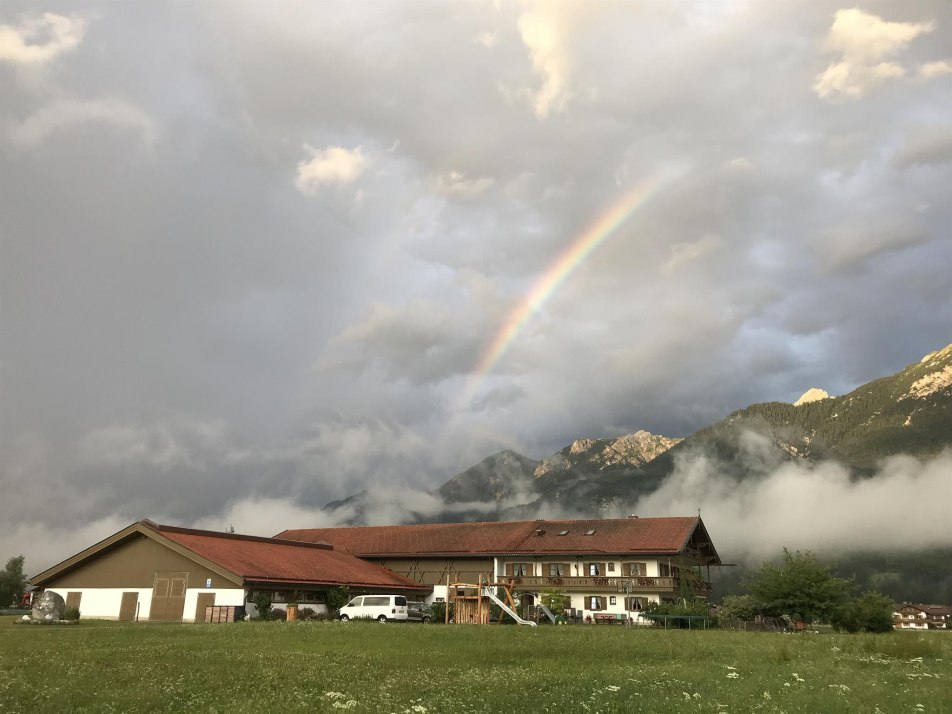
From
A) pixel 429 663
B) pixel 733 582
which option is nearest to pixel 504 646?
pixel 429 663

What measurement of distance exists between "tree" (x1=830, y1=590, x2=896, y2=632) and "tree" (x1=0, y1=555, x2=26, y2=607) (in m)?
114

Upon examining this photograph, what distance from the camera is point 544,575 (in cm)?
6644

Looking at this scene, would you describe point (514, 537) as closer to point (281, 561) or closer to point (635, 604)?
point (635, 604)

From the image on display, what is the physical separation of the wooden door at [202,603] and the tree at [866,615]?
40.6 m

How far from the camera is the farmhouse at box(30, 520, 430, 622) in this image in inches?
1944

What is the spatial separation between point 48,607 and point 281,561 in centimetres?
1689

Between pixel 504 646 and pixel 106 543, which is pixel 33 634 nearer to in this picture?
pixel 504 646

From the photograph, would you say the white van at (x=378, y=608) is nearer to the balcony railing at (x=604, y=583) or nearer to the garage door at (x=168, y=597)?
the garage door at (x=168, y=597)

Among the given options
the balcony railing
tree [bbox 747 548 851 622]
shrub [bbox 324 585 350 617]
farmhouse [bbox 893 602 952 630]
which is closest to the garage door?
shrub [bbox 324 585 350 617]

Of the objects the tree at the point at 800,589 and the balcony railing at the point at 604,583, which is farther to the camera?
the balcony railing at the point at 604,583

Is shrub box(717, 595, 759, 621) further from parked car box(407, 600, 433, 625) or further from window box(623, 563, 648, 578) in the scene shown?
parked car box(407, 600, 433, 625)

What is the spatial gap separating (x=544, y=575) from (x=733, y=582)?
438ft

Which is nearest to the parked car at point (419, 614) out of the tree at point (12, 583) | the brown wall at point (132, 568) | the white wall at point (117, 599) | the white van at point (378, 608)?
the white van at point (378, 608)

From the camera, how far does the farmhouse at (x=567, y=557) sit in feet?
204
